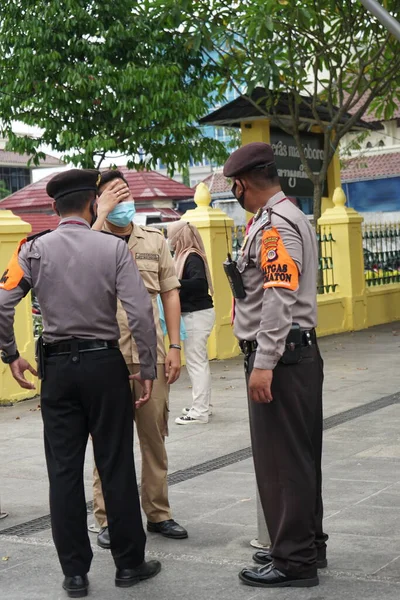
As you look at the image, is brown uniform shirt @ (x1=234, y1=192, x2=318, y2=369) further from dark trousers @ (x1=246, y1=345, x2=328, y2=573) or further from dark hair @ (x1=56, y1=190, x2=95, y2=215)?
dark hair @ (x1=56, y1=190, x2=95, y2=215)

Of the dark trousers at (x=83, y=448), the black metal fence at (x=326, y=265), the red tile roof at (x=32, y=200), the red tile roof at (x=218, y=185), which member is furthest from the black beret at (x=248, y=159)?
the red tile roof at (x=218, y=185)

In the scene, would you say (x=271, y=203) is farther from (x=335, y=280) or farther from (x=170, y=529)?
(x=335, y=280)

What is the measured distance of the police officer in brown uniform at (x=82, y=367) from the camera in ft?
16.6

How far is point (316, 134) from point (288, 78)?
1275mm

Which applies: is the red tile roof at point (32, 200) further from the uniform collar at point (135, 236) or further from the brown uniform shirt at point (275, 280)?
the brown uniform shirt at point (275, 280)

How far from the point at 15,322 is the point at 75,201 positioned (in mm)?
6374

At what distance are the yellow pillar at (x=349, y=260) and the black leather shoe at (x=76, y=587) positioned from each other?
42.9 feet

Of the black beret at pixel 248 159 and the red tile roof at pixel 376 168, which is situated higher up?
the red tile roof at pixel 376 168

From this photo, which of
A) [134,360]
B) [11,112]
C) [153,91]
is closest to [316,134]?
[153,91]

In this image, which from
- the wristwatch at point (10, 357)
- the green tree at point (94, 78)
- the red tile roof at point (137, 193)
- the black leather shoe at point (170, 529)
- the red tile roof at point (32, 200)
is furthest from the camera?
the red tile roof at point (137, 193)

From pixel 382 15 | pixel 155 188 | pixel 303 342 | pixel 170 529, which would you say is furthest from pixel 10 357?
pixel 155 188

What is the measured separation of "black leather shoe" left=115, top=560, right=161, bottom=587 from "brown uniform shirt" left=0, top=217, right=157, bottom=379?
982 mm

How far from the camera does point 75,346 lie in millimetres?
5070

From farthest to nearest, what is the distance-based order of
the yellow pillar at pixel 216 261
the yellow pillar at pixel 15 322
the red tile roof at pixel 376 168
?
the red tile roof at pixel 376 168, the yellow pillar at pixel 216 261, the yellow pillar at pixel 15 322
